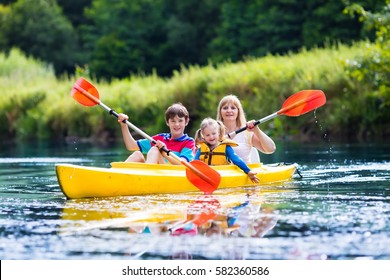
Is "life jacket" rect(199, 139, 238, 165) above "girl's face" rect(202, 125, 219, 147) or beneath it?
beneath

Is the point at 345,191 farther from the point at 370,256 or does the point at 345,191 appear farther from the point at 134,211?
the point at 370,256

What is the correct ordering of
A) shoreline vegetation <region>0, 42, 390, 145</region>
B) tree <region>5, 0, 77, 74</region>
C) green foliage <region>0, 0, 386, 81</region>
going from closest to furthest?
1. shoreline vegetation <region>0, 42, 390, 145</region>
2. green foliage <region>0, 0, 386, 81</region>
3. tree <region>5, 0, 77, 74</region>

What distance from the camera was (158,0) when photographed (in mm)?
47219

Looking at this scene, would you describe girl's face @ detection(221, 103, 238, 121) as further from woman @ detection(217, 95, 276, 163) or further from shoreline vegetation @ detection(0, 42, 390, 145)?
shoreline vegetation @ detection(0, 42, 390, 145)

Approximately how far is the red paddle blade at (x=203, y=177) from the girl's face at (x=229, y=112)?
1.50 metres

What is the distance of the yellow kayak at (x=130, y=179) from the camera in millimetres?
9398

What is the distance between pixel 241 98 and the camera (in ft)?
71.6

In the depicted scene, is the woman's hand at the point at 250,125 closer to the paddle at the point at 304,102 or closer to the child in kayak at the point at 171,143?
the child in kayak at the point at 171,143

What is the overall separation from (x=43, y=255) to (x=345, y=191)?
4251 mm

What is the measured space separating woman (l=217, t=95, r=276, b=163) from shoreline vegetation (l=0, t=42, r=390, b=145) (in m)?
6.65

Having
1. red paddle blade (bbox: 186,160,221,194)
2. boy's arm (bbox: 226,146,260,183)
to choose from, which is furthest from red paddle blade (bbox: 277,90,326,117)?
red paddle blade (bbox: 186,160,221,194)

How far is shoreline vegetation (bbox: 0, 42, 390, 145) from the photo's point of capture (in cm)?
1953

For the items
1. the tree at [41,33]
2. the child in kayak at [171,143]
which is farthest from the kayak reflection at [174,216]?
the tree at [41,33]

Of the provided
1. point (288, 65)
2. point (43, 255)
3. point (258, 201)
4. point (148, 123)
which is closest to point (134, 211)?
point (258, 201)
